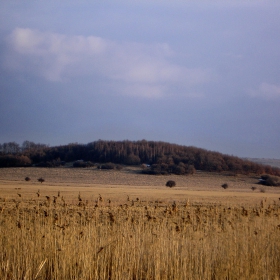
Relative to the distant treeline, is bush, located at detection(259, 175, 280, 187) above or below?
below

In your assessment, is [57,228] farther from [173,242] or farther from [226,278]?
[226,278]

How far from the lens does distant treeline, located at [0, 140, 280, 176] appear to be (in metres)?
72.4

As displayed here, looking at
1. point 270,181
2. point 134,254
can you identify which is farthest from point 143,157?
point 134,254

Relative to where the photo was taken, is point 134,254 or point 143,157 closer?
point 134,254

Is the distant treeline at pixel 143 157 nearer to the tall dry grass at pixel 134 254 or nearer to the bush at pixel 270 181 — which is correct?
the bush at pixel 270 181

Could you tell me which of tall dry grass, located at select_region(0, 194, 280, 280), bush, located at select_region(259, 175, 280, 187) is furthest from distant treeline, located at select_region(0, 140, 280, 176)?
tall dry grass, located at select_region(0, 194, 280, 280)

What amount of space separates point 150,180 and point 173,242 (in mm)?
53210

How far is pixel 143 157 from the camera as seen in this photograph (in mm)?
84312

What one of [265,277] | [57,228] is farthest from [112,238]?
[265,277]

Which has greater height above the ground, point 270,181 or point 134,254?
point 134,254

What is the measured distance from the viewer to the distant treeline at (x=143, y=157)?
238ft

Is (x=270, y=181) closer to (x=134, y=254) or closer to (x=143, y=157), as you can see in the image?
(x=143, y=157)

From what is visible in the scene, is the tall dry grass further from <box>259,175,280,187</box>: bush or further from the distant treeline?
A: the distant treeline

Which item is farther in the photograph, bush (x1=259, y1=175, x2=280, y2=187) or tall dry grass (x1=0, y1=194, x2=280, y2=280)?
bush (x1=259, y1=175, x2=280, y2=187)
